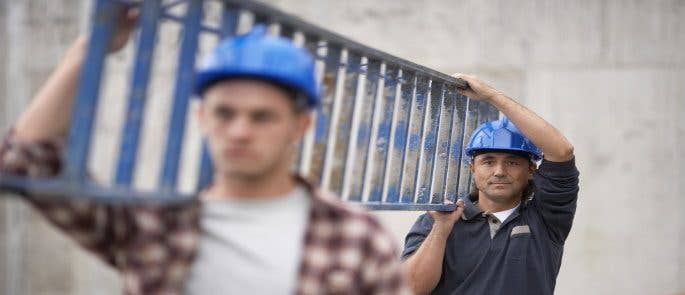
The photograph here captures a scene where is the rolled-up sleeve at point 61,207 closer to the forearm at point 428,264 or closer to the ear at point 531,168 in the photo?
the forearm at point 428,264

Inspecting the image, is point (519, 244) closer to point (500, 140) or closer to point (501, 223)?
point (501, 223)

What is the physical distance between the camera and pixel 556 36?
20.7 ft

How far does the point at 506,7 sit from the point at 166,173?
4912 millimetres

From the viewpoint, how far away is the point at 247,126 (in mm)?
1581

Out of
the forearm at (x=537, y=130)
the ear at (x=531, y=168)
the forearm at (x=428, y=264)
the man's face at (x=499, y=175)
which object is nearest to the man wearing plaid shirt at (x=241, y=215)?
the forearm at (x=537, y=130)

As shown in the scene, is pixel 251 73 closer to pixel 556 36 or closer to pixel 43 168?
pixel 43 168

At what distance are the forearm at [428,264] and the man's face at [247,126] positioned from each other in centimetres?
167

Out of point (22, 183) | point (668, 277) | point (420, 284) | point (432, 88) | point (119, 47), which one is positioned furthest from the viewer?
point (668, 277)

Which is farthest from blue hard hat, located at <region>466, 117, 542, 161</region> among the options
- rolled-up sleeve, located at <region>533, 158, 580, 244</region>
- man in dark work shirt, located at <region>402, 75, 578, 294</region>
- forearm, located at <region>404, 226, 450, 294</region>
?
forearm, located at <region>404, 226, 450, 294</region>

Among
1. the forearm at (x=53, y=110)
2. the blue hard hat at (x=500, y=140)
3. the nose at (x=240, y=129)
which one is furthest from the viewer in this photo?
the blue hard hat at (x=500, y=140)

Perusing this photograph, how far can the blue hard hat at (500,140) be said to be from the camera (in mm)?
3279

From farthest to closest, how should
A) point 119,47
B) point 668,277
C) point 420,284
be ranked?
point 668,277
point 420,284
point 119,47

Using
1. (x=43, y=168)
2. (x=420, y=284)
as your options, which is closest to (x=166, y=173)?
(x=43, y=168)

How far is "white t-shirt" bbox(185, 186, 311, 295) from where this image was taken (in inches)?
63.2
